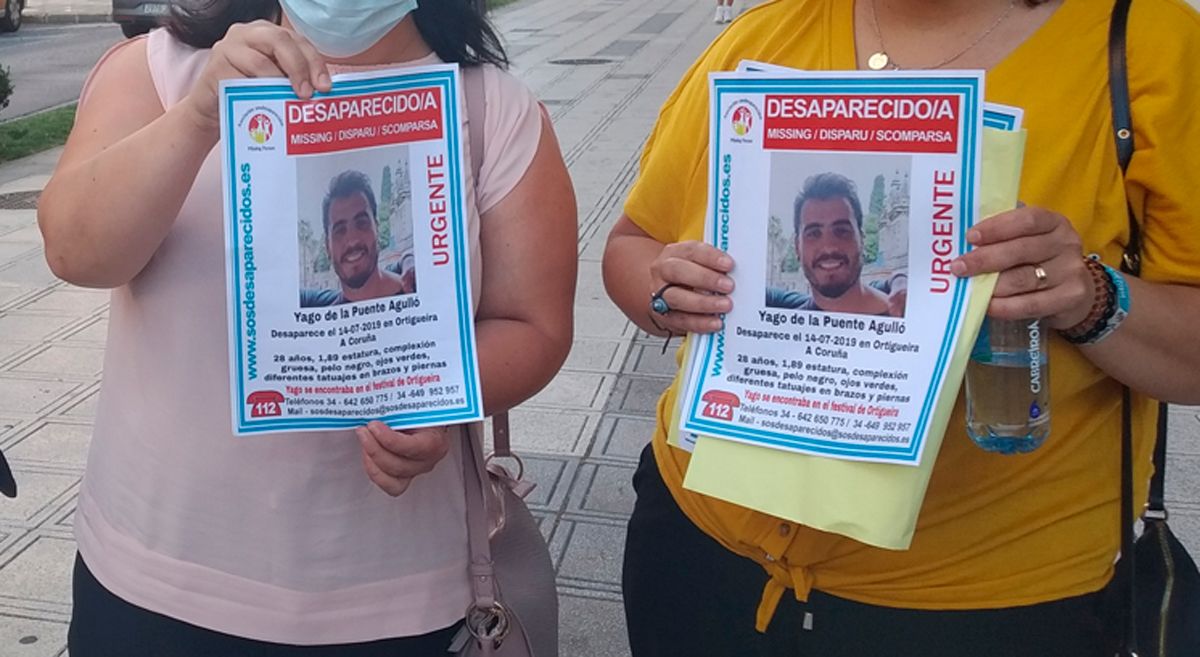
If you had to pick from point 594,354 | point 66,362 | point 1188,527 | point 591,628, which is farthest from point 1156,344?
point 66,362

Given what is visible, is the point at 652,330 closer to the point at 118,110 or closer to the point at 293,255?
the point at 293,255

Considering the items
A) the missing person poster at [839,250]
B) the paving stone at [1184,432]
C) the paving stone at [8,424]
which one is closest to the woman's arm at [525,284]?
the missing person poster at [839,250]

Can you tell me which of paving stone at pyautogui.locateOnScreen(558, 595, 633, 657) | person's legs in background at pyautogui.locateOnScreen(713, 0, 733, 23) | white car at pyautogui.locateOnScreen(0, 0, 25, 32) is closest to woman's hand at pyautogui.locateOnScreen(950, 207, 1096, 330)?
paving stone at pyautogui.locateOnScreen(558, 595, 633, 657)

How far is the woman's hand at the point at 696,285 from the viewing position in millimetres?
1292

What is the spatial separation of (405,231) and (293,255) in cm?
13

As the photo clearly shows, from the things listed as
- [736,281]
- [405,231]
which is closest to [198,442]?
[405,231]

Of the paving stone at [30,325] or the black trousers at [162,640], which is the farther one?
the paving stone at [30,325]

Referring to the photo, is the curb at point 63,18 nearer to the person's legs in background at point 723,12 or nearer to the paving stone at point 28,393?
the person's legs in background at point 723,12

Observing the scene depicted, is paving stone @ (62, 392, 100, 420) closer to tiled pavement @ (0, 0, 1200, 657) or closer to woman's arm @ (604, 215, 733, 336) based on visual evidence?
tiled pavement @ (0, 0, 1200, 657)

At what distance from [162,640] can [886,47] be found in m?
1.15

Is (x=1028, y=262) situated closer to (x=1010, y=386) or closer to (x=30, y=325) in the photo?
Result: (x=1010, y=386)

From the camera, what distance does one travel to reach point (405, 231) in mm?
1300

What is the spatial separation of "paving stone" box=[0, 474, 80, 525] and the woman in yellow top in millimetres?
2482

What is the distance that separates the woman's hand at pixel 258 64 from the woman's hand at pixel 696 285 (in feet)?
1.41
